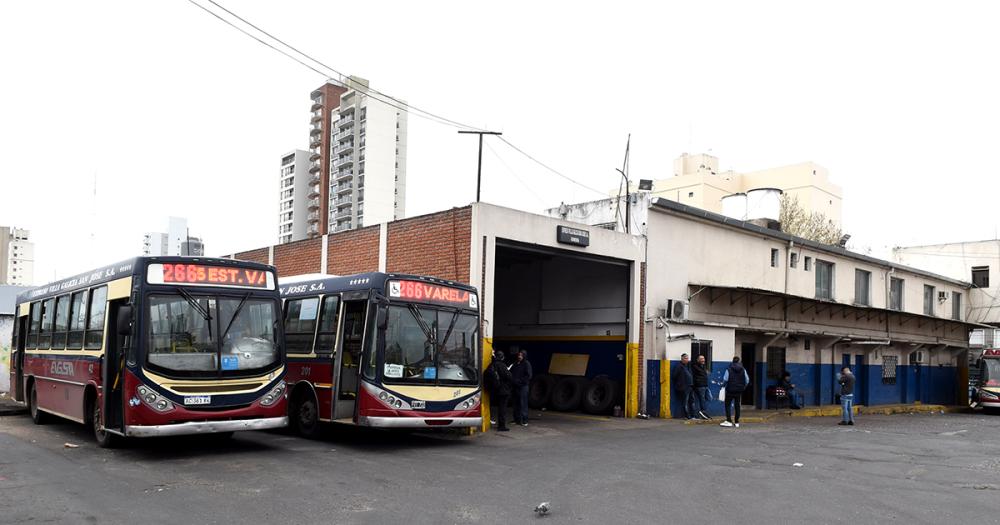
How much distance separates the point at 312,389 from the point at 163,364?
343 cm

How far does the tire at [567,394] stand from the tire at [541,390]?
0.20 m

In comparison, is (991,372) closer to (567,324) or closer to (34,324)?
(567,324)

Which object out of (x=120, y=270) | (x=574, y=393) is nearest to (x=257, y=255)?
(x=574, y=393)

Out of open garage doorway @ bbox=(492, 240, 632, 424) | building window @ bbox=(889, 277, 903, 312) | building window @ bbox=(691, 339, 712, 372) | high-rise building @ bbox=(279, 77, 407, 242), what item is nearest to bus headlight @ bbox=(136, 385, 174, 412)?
open garage doorway @ bbox=(492, 240, 632, 424)

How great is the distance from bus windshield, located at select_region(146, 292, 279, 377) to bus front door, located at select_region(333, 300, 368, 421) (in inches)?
62.2

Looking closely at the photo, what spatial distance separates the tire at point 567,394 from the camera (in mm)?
22141

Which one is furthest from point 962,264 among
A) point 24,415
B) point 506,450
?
point 24,415

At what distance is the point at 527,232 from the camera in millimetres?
17938

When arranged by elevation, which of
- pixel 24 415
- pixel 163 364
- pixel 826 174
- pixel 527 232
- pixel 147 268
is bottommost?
pixel 24 415

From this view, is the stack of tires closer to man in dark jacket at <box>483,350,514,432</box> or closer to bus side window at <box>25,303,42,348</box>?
man in dark jacket at <box>483,350,514,432</box>

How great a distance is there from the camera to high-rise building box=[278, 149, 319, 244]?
123 m

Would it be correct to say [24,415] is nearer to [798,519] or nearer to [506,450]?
[506,450]

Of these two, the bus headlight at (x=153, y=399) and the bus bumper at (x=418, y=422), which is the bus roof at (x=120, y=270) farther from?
the bus bumper at (x=418, y=422)

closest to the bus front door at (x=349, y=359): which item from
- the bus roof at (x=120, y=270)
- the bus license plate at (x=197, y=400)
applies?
the bus roof at (x=120, y=270)
